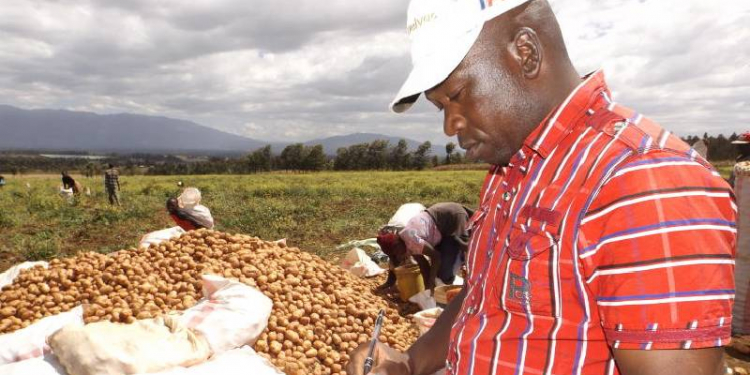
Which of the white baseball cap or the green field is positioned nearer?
the white baseball cap

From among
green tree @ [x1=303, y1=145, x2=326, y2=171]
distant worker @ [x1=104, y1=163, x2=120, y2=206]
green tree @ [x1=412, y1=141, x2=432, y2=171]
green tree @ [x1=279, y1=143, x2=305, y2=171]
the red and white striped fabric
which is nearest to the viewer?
the red and white striped fabric

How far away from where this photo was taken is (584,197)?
0.84 metres

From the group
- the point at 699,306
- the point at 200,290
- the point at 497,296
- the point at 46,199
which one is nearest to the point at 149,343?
the point at 200,290

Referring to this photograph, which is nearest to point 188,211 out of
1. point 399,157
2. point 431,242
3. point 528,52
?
point 431,242

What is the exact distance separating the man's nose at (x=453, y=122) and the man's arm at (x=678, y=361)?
1.71 ft

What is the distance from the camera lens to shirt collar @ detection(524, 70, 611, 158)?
3.16 ft

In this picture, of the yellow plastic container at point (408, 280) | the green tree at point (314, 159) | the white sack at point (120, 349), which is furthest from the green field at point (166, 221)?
the green tree at point (314, 159)

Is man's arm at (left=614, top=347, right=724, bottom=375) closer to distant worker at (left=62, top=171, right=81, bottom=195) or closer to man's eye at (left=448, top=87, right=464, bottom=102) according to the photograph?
man's eye at (left=448, top=87, right=464, bottom=102)

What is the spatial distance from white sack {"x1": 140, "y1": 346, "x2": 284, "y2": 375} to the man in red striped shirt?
5.42 ft

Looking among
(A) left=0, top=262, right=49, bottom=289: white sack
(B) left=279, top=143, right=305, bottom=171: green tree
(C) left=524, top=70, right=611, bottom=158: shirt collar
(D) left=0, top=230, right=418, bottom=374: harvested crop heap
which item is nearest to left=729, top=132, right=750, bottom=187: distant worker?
(D) left=0, top=230, right=418, bottom=374: harvested crop heap

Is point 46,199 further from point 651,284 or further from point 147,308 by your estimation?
point 651,284

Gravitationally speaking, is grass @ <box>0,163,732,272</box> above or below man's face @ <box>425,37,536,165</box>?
below

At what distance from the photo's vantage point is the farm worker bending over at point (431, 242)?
541cm

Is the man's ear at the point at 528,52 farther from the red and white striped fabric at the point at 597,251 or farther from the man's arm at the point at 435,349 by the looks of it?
the man's arm at the point at 435,349
